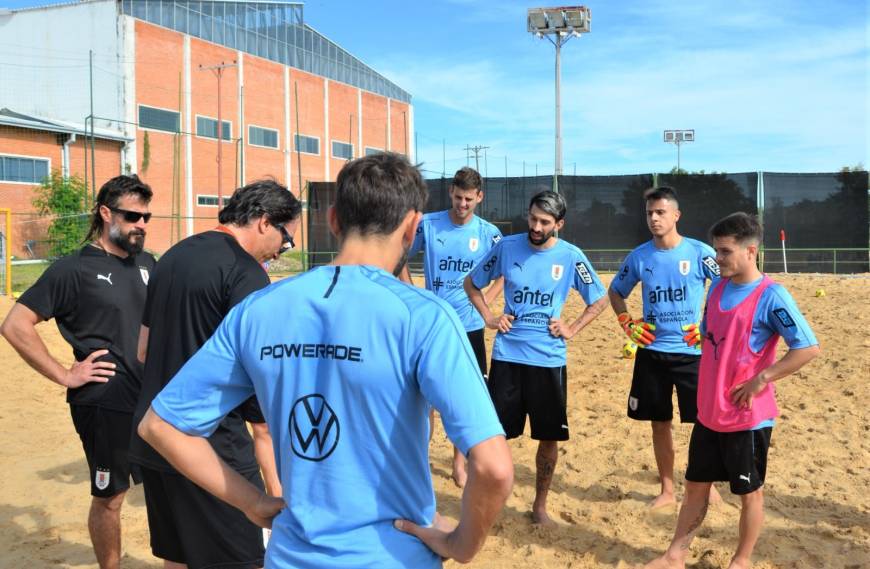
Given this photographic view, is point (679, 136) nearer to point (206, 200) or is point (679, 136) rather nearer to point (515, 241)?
point (206, 200)

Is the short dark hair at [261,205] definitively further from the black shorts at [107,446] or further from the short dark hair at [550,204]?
the short dark hair at [550,204]

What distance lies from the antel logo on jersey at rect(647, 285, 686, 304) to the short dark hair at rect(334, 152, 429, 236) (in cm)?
352

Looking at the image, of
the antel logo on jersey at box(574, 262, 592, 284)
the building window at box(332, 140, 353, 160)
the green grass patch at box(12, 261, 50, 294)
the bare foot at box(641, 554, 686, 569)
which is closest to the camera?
the bare foot at box(641, 554, 686, 569)

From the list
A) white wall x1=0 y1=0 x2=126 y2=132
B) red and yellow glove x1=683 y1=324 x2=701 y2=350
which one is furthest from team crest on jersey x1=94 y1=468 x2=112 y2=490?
white wall x1=0 y1=0 x2=126 y2=132

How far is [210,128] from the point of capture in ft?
113

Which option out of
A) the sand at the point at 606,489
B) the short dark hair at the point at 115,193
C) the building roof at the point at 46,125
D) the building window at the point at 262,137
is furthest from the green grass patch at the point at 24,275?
the building window at the point at 262,137

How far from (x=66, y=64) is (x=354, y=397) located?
35.6 metres

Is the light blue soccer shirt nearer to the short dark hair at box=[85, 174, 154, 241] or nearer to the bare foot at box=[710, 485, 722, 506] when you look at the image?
the bare foot at box=[710, 485, 722, 506]

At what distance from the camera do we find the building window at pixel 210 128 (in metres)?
33.8

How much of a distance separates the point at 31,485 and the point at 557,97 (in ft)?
98.8

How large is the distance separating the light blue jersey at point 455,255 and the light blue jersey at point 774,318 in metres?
2.24

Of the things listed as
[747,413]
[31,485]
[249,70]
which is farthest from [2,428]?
[249,70]

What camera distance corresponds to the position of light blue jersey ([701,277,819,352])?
3.46 m

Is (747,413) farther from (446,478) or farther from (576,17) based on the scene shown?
(576,17)
